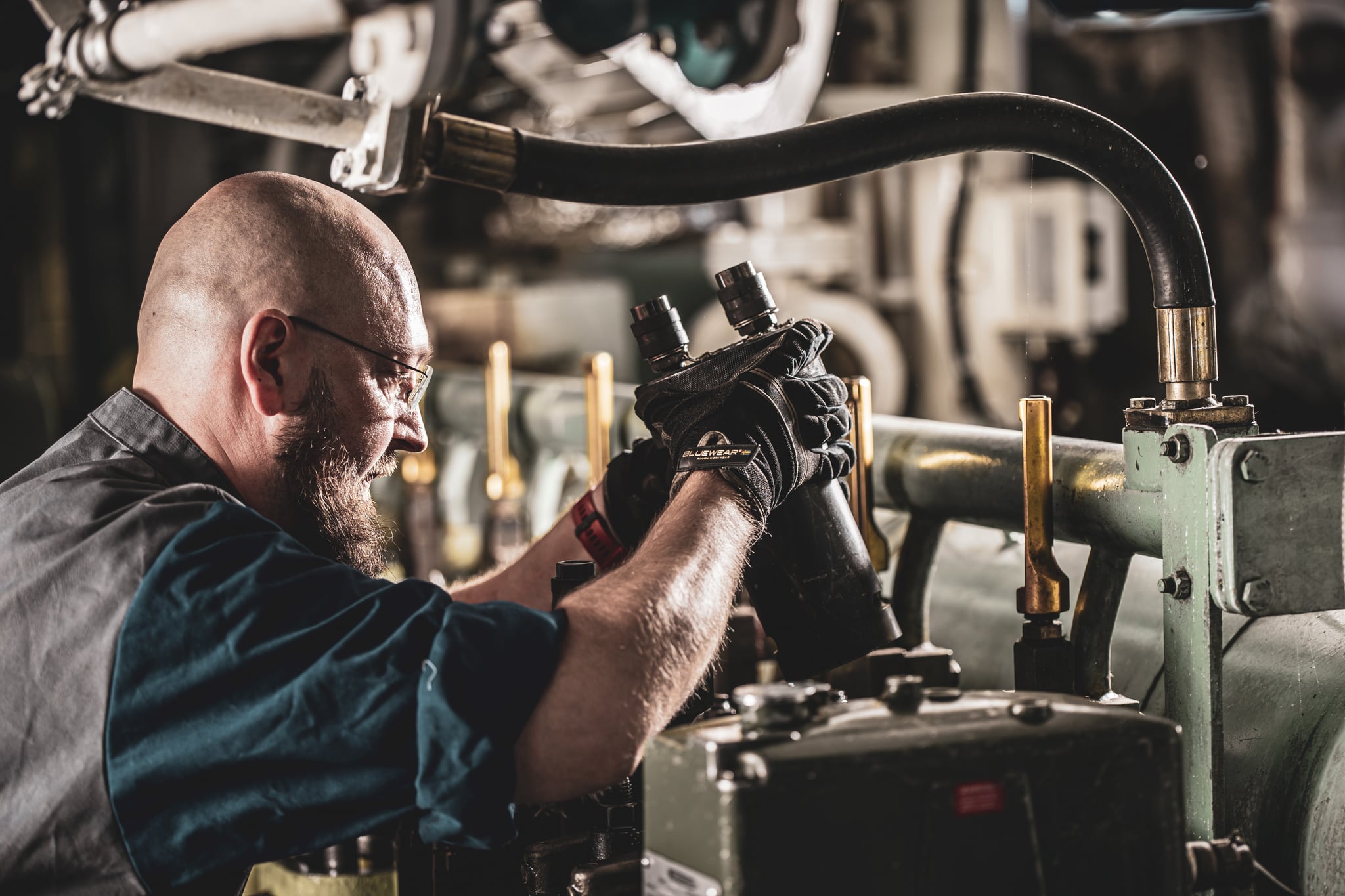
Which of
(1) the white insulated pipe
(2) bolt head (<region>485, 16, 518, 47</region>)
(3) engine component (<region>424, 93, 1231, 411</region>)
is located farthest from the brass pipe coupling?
(2) bolt head (<region>485, 16, 518, 47</region>)

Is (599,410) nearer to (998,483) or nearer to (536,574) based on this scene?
(536,574)

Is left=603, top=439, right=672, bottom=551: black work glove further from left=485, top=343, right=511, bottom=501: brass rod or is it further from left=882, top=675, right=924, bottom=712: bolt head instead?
left=485, top=343, right=511, bottom=501: brass rod

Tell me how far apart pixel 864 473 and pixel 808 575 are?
0.27 meters

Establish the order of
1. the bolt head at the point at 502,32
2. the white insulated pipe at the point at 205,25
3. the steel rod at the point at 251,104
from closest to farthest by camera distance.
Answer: the steel rod at the point at 251,104 < the white insulated pipe at the point at 205,25 < the bolt head at the point at 502,32

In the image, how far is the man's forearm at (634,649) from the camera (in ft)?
3.33

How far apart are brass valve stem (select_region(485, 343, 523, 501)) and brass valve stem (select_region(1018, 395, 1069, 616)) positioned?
1386 millimetres

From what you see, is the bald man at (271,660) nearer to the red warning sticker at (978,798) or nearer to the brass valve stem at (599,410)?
the red warning sticker at (978,798)

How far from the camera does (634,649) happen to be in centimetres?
103

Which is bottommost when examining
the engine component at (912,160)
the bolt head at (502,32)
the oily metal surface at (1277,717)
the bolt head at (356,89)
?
the oily metal surface at (1277,717)

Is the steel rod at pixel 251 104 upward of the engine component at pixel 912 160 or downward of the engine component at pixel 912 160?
upward

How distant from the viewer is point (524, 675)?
1.00 m

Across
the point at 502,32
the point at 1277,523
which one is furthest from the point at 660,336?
the point at 502,32

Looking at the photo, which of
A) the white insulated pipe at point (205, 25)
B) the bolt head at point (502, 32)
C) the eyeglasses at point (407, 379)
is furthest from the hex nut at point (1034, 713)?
A: the bolt head at point (502, 32)

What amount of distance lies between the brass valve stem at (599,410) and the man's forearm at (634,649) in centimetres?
85
